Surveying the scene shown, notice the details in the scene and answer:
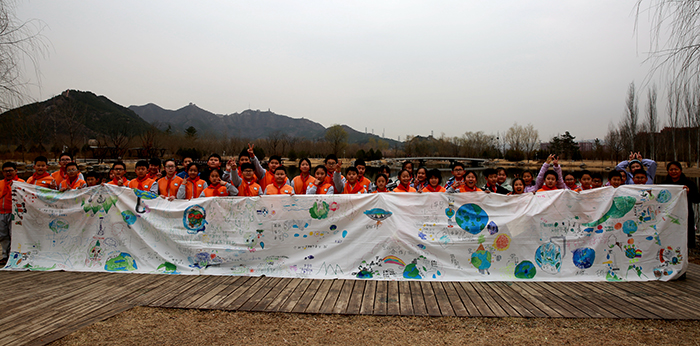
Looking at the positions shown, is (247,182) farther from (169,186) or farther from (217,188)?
(169,186)

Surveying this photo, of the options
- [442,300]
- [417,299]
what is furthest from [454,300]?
[417,299]

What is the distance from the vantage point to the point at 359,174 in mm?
6438

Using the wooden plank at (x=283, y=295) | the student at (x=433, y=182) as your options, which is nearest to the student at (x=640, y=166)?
the student at (x=433, y=182)

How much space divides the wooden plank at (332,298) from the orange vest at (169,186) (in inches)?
136

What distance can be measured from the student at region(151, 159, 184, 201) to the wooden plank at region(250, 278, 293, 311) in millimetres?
2718

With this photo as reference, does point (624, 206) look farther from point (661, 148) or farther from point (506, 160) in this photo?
point (506, 160)

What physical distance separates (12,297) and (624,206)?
27.8 ft

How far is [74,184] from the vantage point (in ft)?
20.0

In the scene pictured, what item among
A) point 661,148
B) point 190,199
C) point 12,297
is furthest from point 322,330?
point 661,148

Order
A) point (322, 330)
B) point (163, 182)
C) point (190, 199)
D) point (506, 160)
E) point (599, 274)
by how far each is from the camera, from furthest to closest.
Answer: point (506, 160) < point (163, 182) < point (190, 199) < point (599, 274) < point (322, 330)

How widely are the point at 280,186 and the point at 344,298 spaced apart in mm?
2478

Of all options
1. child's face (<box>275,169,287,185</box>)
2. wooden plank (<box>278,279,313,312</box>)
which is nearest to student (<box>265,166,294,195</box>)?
child's face (<box>275,169,287,185</box>)

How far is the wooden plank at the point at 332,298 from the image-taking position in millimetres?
3914

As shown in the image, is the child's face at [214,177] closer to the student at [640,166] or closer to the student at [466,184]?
the student at [466,184]
